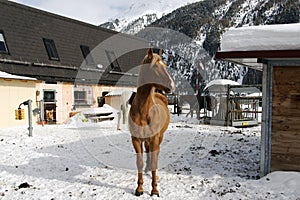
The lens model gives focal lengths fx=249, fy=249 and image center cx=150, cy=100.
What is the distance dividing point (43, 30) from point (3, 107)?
326 inches

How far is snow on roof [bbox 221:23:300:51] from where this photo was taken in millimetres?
5012

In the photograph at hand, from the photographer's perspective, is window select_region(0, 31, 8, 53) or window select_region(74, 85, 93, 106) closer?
window select_region(0, 31, 8, 53)

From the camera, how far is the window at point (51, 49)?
18.0m

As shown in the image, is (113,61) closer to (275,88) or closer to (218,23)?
(275,88)

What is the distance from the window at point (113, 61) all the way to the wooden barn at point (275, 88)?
17.5 meters

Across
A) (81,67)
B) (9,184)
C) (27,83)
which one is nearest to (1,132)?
(27,83)

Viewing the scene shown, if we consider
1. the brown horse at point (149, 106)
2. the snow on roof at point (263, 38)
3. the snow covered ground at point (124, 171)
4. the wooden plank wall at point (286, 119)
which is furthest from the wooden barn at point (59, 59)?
the wooden plank wall at point (286, 119)

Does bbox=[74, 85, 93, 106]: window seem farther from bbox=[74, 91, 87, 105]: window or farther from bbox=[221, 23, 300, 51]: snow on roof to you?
bbox=[221, 23, 300, 51]: snow on roof

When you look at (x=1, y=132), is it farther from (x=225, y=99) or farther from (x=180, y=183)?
(x=225, y=99)

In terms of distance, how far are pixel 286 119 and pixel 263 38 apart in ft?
6.09

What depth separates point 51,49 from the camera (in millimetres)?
18359

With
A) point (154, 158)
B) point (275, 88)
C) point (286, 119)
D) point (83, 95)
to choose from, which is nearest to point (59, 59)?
point (83, 95)

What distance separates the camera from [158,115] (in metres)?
5.05

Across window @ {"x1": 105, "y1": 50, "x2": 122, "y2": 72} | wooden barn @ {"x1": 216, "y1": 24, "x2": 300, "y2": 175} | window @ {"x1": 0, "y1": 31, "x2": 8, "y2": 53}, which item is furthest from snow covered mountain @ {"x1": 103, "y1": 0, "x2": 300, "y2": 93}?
wooden barn @ {"x1": 216, "y1": 24, "x2": 300, "y2": 175}
